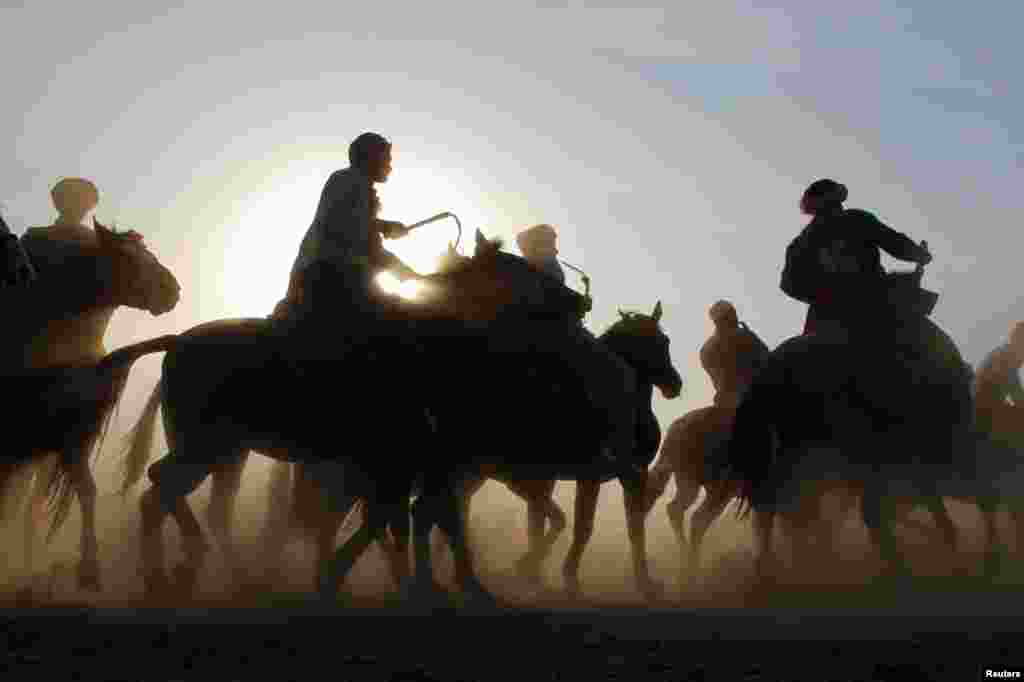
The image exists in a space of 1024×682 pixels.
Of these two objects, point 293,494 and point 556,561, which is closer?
point 293,494

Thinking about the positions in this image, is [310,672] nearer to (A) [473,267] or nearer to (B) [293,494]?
(A) [473,267]

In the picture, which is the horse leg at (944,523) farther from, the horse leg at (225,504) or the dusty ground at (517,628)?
the horse leg at (225,504)

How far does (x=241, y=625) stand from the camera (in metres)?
6.78

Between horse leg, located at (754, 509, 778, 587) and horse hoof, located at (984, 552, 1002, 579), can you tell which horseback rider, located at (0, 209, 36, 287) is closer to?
horse leg, located at (754, 509, 778, 587)

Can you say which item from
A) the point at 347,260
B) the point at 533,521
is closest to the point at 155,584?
the point at 347,260

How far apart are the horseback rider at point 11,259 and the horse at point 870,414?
19.5 feet

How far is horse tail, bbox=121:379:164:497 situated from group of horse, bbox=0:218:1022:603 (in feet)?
→ 0.05

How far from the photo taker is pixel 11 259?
7820 millimetres

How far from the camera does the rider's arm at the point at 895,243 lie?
10875 mm

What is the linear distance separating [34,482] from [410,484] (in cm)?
367

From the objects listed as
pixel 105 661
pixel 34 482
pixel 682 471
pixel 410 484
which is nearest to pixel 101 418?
pixel 34 482

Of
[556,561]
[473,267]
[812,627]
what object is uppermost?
[473,267]

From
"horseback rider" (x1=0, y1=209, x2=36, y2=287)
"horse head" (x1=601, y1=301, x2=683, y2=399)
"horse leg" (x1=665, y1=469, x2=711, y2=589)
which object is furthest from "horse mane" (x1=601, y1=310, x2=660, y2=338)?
"horseback rider" (x1=0, y1=209, x2=36, y2=287)

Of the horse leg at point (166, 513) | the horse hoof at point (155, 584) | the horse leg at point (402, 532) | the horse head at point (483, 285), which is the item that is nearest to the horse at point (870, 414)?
the horse head at point (483, 285)
